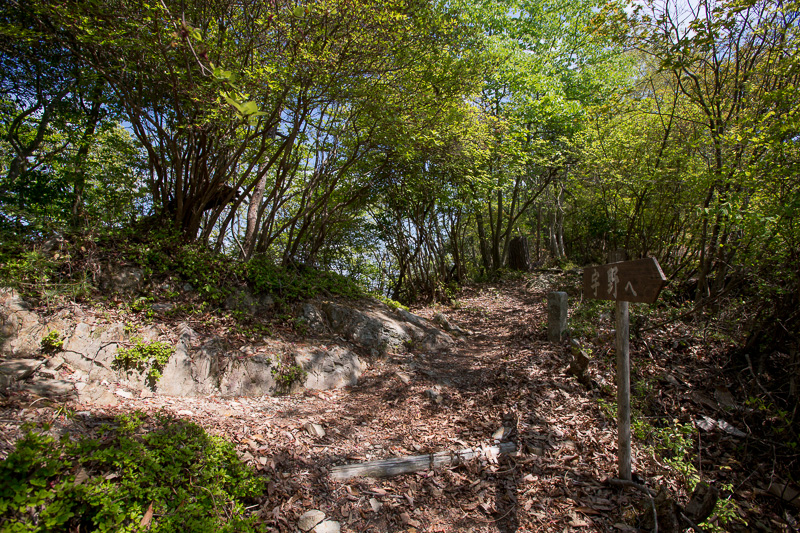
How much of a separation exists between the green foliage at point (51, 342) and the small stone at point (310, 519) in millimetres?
3041

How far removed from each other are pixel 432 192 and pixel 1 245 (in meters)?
8.34

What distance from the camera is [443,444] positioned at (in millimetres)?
3379

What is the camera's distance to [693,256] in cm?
682

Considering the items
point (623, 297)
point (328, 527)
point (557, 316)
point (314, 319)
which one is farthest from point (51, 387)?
point (557, 316)

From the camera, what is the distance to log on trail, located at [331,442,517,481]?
9.76 feet

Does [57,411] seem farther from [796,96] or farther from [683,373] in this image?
[796,96]

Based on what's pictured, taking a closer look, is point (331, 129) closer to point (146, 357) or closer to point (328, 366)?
point (328, 366)

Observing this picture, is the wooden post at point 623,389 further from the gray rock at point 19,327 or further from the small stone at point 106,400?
the gray rock at point 19,327

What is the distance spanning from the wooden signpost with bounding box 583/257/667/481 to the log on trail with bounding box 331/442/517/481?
2.98 ft

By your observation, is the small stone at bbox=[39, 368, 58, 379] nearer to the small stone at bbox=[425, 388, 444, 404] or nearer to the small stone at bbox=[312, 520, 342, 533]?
the small stone at bbox=[312, 520, 342, 533]

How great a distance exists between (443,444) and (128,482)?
2399 mm

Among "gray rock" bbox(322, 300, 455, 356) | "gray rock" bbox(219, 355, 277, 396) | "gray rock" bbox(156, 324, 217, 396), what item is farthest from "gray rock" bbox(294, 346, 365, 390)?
"gray rock" bbox(156, 324, 217, 396)

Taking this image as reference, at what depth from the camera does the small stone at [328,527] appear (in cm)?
244

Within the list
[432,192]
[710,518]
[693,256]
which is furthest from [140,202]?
[693,256]
